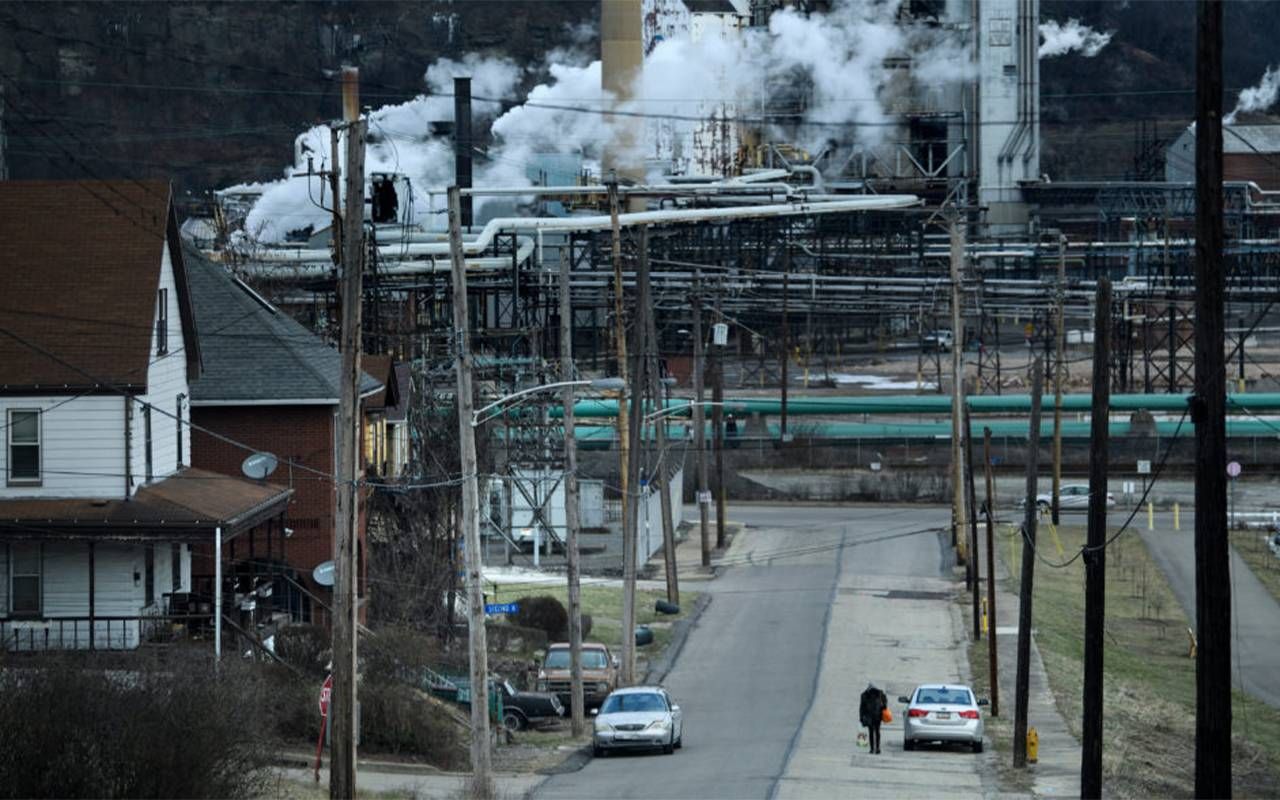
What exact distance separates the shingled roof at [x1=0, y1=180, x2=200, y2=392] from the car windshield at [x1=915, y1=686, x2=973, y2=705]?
37.3ft

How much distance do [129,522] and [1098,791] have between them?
12471 millimetres

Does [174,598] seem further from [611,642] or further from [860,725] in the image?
[611,642]

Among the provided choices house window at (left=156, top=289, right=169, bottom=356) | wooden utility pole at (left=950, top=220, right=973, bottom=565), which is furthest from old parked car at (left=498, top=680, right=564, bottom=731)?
wooden utility pole at (left=950, top=220, right=973, bottom=565)

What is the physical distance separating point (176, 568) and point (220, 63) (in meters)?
111

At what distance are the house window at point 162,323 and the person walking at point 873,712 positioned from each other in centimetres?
1078

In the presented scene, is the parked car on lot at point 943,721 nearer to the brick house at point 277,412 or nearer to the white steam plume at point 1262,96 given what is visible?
the brick house at point 277,412

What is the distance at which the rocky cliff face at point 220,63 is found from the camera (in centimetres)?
12262

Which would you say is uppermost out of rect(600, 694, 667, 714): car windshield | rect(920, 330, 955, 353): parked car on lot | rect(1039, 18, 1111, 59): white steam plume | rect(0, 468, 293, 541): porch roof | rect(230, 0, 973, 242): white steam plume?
rect(1039, 18, 1111, 59): white steam plume

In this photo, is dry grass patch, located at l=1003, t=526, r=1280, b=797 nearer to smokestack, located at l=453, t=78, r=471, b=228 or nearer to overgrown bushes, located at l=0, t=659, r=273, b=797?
overgrown bushes, located at l=0, t=659, r=273, b=797

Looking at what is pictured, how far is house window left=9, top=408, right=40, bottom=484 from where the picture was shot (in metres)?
25.7

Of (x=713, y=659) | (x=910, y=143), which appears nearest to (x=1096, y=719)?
(x=713, y=659)

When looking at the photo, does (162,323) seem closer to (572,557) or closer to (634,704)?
(572,557)

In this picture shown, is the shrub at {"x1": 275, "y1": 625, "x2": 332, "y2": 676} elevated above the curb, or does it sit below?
above

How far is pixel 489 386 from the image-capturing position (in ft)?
141
